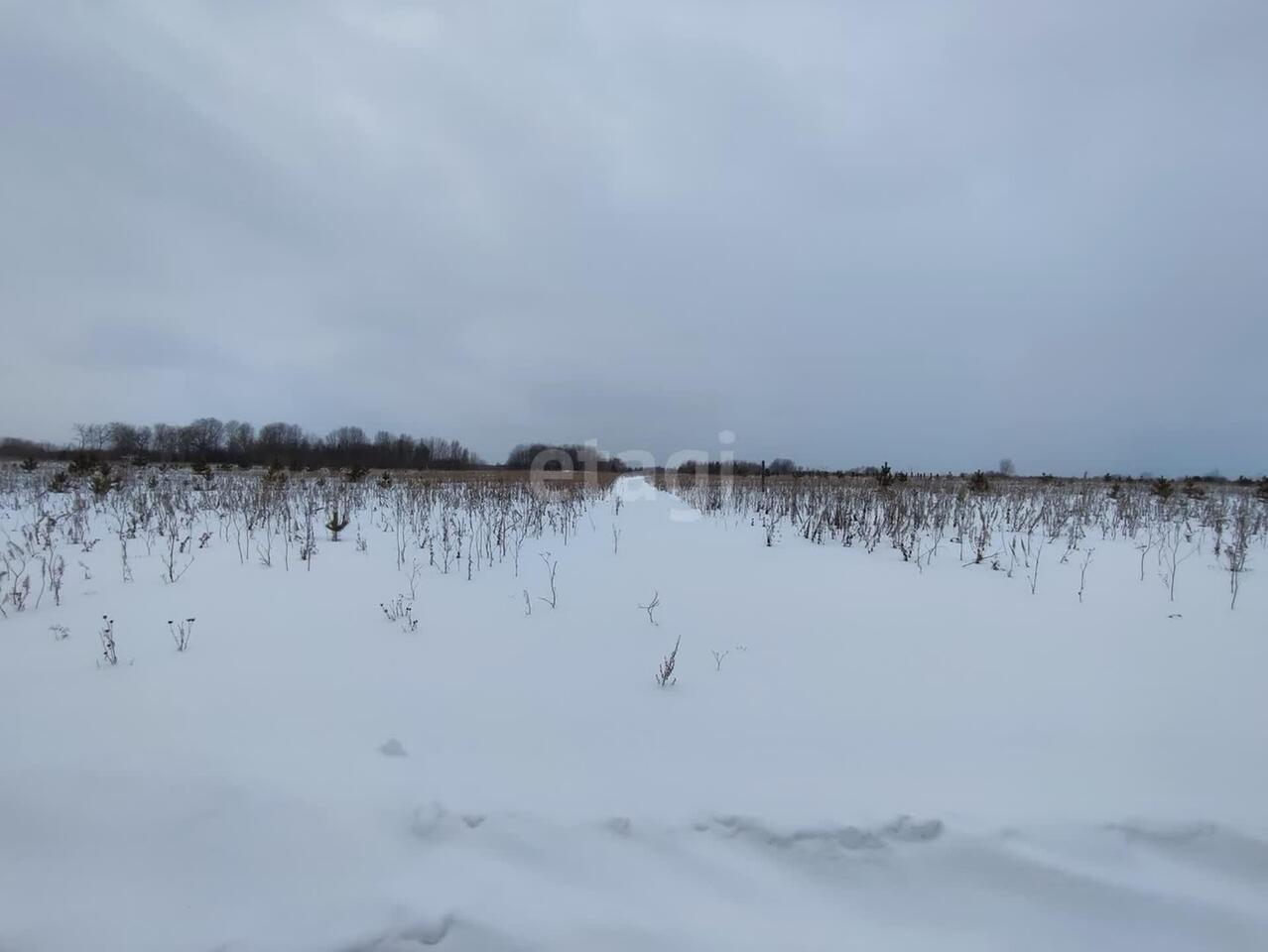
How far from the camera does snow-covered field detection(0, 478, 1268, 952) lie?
1243 mm

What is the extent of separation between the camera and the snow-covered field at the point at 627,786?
1.24 metres

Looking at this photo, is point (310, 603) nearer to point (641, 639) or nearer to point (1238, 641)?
point (641, 639)

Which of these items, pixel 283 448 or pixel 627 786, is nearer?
pixel 627 786

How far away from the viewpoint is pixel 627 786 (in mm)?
1600

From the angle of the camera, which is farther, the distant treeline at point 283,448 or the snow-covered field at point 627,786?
the distant treeline at point 283,448

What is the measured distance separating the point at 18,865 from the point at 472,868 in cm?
116

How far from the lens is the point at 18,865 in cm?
134

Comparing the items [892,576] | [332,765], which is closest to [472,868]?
[332,765]

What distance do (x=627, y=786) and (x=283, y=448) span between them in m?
60.1

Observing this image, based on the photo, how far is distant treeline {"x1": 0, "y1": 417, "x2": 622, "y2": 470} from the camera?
44744mm

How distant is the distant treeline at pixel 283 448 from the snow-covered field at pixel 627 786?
42.9 metres

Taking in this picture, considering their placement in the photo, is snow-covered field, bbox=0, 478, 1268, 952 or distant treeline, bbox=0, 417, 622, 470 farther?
distant treeline, bbox=0, 417, 622, 470

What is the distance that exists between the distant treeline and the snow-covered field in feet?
141

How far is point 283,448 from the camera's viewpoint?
51.0 meters
